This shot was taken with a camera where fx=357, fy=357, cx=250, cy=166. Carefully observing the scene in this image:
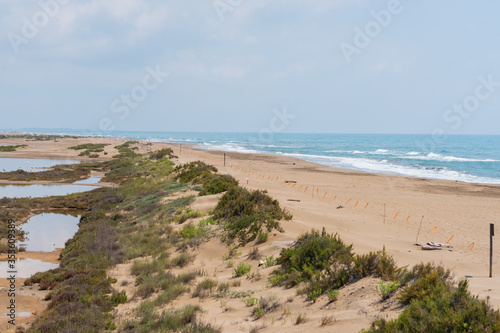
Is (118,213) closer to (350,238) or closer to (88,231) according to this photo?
(88,231)

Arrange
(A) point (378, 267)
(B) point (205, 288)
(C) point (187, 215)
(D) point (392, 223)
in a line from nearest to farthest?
(A) point (378, 267) < (B) point (205, 288) < (C) point (187, 215) < (D) point (392, 223)

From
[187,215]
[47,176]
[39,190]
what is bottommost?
[39,190]

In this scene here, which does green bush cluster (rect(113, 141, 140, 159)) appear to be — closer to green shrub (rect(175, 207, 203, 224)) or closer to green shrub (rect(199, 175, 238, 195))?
green shrub (rect(199, 175, 238, 195))

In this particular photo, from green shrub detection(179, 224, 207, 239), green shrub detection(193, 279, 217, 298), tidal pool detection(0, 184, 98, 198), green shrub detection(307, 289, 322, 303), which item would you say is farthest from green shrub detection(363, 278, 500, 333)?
tidal pool detection(0, 184, 98, 198)

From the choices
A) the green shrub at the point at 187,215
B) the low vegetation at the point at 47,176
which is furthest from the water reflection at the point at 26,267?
the low vegetation at the point at 47,176

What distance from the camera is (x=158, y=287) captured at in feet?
28.5

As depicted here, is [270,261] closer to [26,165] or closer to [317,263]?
[317,263]

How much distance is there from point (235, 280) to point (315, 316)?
309 centimetres

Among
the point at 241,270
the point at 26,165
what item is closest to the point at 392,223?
the point at 241,270

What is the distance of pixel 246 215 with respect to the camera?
12.6m

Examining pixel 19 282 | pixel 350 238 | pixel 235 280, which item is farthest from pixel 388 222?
pixel 19 282

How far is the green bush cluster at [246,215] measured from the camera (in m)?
11.8

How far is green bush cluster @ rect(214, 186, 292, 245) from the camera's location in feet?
38.8

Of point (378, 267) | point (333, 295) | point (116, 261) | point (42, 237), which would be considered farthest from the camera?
point (42, 237)
